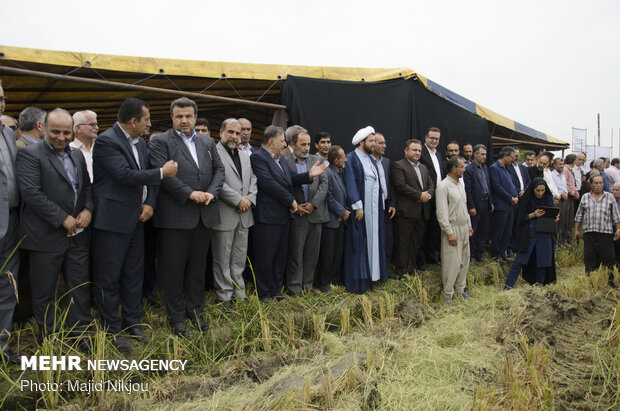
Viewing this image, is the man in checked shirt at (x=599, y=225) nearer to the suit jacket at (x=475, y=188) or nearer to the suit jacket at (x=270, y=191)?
the suit jacket at (x=475, y=188)

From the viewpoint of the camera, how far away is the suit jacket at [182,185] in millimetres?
3215

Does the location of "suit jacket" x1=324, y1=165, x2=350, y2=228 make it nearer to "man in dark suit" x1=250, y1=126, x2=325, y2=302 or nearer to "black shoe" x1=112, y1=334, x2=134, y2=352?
"man in dark suit" x1=250, y1=126, x2=325, y2=302

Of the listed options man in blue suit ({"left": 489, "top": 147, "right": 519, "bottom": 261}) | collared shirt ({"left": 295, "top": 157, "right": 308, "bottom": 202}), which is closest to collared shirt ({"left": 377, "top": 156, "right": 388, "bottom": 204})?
collared shirt ({"left": 295, "top": 157, "right": 308, "bottom": 202})

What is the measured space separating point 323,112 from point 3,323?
Result: 13.0 ft

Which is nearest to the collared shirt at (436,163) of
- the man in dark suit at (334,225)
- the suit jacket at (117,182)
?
the man in dark suit at (334,225)

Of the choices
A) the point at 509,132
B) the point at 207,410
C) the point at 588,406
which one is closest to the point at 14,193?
the point at 207,410

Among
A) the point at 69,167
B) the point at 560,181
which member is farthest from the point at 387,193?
the point at 560,181

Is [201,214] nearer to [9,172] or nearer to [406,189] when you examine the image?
[9,172]

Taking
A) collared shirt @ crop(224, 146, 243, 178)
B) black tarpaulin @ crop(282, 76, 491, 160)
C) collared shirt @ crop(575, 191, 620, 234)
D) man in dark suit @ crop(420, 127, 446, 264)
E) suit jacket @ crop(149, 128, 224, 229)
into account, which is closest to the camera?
suit jacket @ crop(149, 128, 224, 229)

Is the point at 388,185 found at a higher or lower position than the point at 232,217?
higher

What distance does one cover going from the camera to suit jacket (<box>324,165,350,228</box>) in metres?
4.50

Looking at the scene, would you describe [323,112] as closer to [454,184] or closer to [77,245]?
[454,184]

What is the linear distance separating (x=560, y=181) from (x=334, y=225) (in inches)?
228

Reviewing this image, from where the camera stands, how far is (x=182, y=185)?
10.5ft
